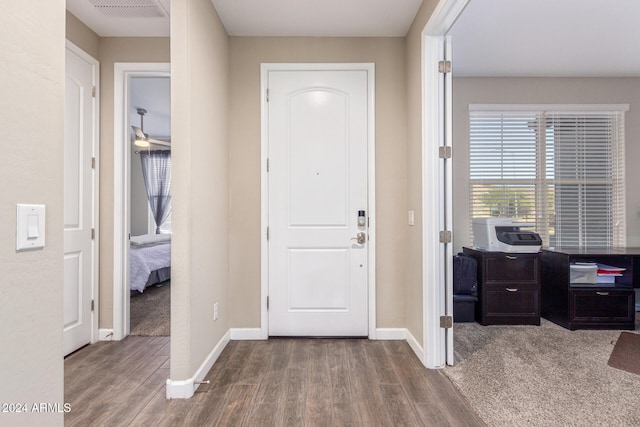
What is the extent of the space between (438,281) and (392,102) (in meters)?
1.61

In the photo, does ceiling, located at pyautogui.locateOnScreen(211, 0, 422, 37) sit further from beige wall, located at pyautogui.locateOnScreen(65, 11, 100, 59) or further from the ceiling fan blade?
Answer: the ceiling fan blade

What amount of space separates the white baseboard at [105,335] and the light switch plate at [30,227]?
8.56 feet

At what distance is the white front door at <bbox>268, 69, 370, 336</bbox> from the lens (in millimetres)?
2973

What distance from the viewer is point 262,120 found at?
297cm

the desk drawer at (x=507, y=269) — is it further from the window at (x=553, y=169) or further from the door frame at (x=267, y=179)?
the door frame at (x=267, y=179)

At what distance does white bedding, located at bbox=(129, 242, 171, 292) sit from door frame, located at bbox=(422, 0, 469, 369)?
3602mm

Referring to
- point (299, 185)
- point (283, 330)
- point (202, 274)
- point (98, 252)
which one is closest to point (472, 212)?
point (299, 185)

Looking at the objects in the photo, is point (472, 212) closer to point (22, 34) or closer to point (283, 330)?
point (283, 330)

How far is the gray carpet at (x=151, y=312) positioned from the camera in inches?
126

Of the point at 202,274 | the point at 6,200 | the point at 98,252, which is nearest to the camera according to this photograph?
the point at 6,200

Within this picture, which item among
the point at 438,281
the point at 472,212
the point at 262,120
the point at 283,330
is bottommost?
the point at 283,330

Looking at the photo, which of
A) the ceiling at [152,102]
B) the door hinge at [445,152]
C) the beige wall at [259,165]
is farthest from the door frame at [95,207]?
the door hinge at [445,152]

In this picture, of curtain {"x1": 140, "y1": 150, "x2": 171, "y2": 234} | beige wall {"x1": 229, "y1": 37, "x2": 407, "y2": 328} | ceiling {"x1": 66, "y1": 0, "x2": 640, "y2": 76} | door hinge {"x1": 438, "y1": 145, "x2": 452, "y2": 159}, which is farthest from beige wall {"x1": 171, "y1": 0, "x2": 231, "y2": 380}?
curtain {"x1": 140, "y1": 150, "x2": 171, "y2": 234}

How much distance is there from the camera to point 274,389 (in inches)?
83.0
